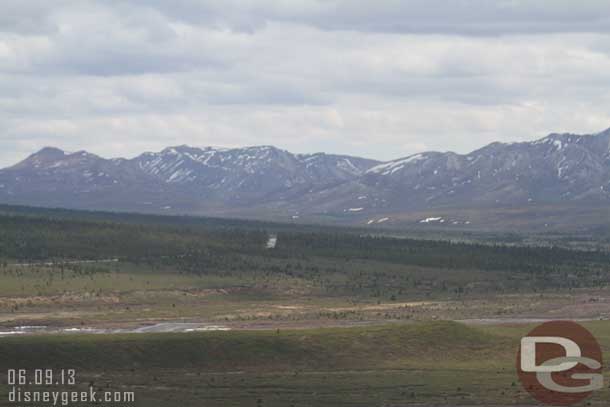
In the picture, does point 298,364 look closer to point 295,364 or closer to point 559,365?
point 295,364

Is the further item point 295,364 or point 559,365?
point 295,364

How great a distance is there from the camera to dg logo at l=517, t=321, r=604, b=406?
103 meters

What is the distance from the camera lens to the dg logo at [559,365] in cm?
10319

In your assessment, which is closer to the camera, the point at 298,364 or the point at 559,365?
the point at 559,365

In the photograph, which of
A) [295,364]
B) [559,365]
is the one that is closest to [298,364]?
[295,364]

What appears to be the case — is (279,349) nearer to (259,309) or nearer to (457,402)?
(457,402)

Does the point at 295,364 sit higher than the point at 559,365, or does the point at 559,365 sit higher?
the point at 559,365

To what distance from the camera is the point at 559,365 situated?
11406 centimetres

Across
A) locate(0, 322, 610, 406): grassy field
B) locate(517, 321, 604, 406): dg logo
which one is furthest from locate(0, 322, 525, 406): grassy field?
locate(517, 321, 604, 406): dg logo

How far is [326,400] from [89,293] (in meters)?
102

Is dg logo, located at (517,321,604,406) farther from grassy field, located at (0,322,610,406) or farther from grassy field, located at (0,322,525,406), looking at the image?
grassy field, located at (0,322,525,406)

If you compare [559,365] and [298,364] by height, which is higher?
[559,365]

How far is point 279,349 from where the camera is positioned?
12344 cm

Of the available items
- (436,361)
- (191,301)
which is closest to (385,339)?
(436,361)
